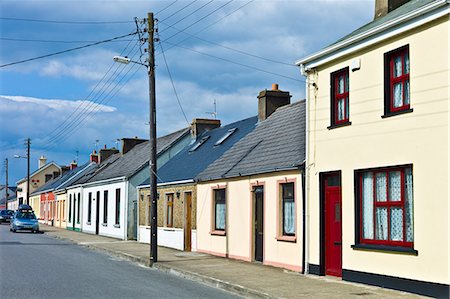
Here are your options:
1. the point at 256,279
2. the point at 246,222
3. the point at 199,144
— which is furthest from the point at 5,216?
the point at 256,279

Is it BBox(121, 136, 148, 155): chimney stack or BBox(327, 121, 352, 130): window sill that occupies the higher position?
BBox(121, 136, 148, 155): chimney stack

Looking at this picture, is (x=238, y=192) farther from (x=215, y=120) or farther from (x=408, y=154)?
(x=215, y=120)

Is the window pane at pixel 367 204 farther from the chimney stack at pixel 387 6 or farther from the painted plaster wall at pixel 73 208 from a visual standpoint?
the painted plaster wall at pixel 73 208

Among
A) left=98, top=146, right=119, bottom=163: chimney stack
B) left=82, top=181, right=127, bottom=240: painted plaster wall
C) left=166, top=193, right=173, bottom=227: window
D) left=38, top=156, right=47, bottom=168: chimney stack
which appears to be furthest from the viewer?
left=38, top=156, right=47, bottom=168: chimney stack

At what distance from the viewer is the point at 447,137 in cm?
1234

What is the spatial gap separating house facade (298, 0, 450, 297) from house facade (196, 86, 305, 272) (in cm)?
128

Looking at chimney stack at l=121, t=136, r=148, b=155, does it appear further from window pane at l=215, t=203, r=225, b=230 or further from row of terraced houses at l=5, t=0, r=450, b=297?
window pane at l=215, t=203, r=225, b=230

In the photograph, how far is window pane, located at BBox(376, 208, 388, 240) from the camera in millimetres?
14188

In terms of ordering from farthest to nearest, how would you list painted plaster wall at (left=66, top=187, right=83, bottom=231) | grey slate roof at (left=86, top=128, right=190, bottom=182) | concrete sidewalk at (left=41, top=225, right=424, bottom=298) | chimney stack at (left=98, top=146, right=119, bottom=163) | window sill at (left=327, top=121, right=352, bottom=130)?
1. chimney stack at (left=98, top=146, right=119, bottom=163)
2. painted plaster wall at (left=66, top=187, right=83, bottom=231)
3. grey slate roof at (left=86, top=128, right=190, bottom=182)
4. window sill at (left=327, top=121, right=352, bottom=130)
5. concrete sidewalk at (left=41, top=225, right=424, bottom=298)

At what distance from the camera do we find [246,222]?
832 inches

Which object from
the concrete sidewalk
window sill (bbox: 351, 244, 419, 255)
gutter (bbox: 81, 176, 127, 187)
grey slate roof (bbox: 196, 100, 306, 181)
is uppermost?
grey slate roof (bbox: 196, 100, 306, 181)

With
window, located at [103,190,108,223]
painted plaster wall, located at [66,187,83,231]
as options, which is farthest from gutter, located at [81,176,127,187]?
painted plaster wall, located at [66,187,83,231]

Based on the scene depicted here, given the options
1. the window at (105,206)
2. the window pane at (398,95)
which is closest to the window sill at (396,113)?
the window pane at (398,95)

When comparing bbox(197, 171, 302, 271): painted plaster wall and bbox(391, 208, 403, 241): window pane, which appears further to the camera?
bbox(197, 171, 302, 271): painted plaster wall
